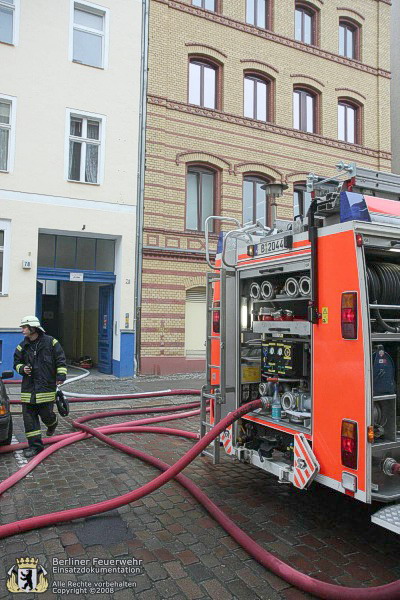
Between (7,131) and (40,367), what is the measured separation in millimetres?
8682

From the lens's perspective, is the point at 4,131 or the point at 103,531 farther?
the point at 4,131

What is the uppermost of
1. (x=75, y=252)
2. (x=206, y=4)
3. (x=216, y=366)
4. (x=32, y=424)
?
(x=206, y=4)

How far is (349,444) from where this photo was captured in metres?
3.41

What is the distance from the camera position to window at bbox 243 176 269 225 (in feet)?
51.6

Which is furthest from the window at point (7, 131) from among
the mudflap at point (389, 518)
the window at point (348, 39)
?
the window at point (348, 39)

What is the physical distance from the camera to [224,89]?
1523 cm

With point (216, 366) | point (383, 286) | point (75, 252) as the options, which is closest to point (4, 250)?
point (75, 252)

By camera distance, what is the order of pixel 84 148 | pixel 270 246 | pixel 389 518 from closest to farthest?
pixel 389 518 → pixel 270 246 → pixel 84 148

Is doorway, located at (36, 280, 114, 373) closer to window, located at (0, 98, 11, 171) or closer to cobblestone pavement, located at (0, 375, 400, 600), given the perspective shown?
Answer: window, located at (0, 98, 11, 171)

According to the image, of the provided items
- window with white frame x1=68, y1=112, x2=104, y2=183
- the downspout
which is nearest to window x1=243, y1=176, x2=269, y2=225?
the downspout

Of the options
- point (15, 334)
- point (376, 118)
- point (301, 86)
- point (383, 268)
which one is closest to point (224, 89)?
point (301, 86)

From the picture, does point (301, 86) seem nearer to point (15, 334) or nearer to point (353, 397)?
point (15, 334)

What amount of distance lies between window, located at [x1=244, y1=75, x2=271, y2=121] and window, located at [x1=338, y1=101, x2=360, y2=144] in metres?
3.26

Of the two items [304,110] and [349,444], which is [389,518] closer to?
[349,444]
